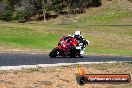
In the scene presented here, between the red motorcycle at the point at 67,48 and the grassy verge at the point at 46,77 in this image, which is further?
the red motorcycle at the point at 67,48

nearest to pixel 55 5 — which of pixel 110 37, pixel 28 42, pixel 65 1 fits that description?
pixel 65 1

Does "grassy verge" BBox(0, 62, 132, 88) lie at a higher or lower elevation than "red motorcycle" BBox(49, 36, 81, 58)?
higher

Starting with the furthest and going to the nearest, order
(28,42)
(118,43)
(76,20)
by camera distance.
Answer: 1. (76,20)
2. (118,43)
3. (28,42)

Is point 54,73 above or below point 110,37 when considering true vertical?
above

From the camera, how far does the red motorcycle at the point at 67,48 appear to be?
27486 mm

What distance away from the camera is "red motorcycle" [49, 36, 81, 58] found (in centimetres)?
2749

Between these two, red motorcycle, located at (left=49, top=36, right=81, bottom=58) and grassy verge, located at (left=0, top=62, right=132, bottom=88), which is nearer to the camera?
grassy verge, located at (left=0, top=62, right=132, bottom=88)

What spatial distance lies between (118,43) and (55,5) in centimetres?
5227

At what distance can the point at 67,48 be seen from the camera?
91.0 feet

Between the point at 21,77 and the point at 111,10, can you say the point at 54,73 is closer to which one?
the point at 21,77

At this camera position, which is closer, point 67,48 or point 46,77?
point 46,77

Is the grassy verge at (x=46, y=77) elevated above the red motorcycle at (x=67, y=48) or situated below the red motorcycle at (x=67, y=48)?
above

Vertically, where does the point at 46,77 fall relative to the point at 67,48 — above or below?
above

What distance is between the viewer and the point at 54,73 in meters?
18.9
